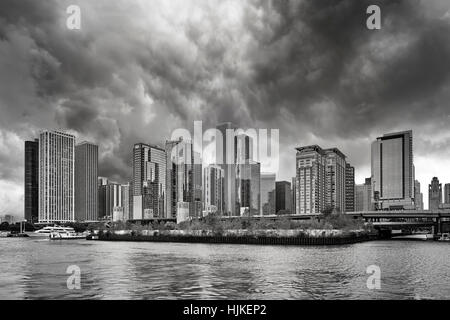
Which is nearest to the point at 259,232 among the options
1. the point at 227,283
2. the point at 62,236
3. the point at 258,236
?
the point at 258,236

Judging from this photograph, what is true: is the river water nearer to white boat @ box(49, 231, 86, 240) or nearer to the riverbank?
the riverbank

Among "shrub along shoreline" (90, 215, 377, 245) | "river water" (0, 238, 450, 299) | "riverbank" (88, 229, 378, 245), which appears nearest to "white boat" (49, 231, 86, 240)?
"shrub along shoreline" (90, 215, 377, 245)

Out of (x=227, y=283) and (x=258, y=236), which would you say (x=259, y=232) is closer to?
(x=258, y=236)

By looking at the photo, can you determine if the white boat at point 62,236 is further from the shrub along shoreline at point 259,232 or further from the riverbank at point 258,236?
the riverbank at point 258,236

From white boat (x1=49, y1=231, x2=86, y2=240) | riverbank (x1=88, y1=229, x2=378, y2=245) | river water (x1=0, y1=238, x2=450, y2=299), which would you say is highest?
river water (x1=0, y1=238, x2=450, y2=299)

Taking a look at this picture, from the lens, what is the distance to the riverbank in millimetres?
121938

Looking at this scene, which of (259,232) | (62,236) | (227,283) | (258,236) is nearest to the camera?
(227,283)

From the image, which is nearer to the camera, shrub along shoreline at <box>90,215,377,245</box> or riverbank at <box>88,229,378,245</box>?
riverbank at <box>88,229,378,245</box>

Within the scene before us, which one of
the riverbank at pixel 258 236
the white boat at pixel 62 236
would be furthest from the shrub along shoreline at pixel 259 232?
the white boat at pixel 62 236

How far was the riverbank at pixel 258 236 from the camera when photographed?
12194 cm

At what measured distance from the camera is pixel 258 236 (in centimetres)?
13350

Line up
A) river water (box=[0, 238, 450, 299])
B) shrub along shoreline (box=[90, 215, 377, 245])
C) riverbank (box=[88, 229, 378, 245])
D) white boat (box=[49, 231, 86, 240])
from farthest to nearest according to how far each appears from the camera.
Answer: white boat (box=[49, 231, 86, 240]) → shrub along shoreline (box=[90, 215, 377, 245]) → riverbank (box=[88, 229, 378, 245]) → river water (box=[0, 238, 450, 299])

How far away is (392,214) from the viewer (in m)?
170
